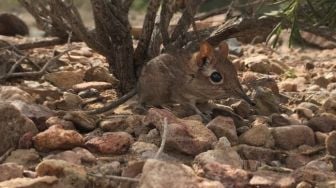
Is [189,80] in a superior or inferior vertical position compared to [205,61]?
inferior

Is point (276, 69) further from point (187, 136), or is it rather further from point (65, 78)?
point (187, 136)

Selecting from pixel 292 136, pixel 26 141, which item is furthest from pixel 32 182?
Answer: pixel 292 136

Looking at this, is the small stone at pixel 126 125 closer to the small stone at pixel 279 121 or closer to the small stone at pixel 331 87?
the small stone at pixel 279 121

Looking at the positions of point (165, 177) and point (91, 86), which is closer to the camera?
point (165, 177)

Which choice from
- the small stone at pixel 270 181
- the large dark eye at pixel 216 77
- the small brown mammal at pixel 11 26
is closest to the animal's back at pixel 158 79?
the large dark eye at pixel 216 77

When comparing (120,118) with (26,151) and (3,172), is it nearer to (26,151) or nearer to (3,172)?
(26,151)

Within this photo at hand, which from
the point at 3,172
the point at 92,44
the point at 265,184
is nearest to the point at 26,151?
the point at 3,172

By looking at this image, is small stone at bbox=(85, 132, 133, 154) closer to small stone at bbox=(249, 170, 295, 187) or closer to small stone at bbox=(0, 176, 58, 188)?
small stone at bbox=(0, 176, 58, 188)

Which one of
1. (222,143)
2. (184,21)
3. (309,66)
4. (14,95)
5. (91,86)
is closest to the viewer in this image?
(222,143)
